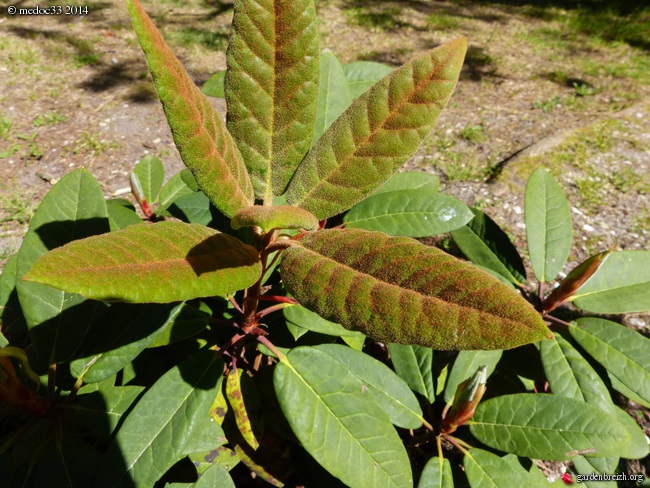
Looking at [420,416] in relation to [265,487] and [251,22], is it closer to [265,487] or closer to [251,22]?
[265,487]

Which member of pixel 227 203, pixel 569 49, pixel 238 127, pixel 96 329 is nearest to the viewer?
pixel 227 203

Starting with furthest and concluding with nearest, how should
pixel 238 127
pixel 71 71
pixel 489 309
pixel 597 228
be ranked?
pixel 71 71 → pixel 597 228 → pixel 238 127 → pixel 489 309

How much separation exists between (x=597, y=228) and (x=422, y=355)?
1.81 m

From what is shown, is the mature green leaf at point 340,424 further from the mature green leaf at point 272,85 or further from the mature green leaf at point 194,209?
the mature green leaf at point 194,209

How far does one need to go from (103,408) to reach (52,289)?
0.34 metres

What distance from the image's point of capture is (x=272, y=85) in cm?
94

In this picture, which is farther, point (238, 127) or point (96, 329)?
point (96, 329)

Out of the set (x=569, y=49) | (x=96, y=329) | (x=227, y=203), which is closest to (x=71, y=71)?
(x=96, y=329)

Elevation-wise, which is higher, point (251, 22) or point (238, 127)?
point (251, 22)

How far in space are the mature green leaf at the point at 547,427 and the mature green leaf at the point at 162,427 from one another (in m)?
0.79

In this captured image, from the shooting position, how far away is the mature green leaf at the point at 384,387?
1.32 m

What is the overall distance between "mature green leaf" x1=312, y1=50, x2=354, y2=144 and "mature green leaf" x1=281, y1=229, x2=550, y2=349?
77cm

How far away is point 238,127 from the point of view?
3.17 ft

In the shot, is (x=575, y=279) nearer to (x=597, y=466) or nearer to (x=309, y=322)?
(x=597, y=466)
